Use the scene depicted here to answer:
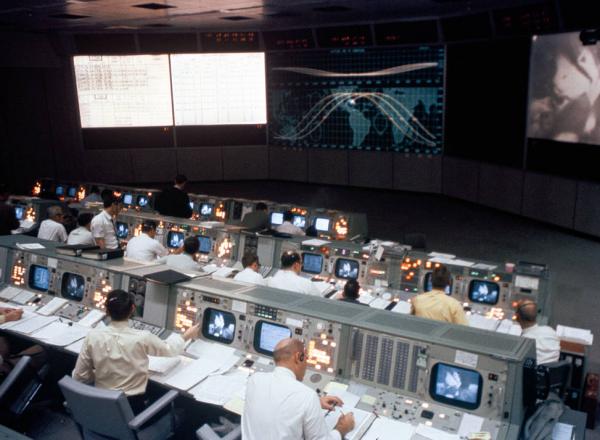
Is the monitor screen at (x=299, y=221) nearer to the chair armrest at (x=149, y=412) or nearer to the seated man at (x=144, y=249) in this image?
the seated man at (x=144, y=249)

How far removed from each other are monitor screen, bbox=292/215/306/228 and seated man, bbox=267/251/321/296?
243cm

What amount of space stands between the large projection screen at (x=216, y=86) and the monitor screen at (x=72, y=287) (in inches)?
370

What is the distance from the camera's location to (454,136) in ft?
39.4

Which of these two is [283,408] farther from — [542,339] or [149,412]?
[542,339]

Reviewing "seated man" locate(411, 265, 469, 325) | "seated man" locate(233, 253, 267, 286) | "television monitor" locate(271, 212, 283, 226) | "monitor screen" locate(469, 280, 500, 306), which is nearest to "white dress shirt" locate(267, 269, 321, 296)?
"seated man" locate(233, 253, 267, 286)

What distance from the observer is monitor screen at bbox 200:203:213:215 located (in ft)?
26.9

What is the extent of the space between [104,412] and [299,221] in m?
4.63

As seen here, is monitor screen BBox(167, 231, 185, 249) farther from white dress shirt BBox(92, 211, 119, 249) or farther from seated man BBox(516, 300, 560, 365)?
seated man BBox(516, 300, 560, 365)

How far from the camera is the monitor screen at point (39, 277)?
5.14 m

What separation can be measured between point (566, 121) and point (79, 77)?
34.1ft

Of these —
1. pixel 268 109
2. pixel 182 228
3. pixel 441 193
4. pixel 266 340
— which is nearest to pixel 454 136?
pixel 441 193

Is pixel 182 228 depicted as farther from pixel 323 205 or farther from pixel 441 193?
pixel 441 193

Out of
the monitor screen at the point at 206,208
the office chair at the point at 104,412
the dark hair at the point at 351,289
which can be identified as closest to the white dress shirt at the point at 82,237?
the monitor screen at the point at 206,208

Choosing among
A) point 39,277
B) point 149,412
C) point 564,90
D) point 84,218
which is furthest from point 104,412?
point 564,90
